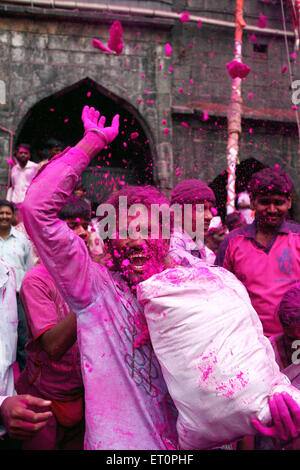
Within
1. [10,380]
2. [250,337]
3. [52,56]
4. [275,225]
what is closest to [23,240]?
[275,225]

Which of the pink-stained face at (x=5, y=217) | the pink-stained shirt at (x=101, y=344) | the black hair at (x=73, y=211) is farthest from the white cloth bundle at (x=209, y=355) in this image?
the pink-stained face at (x=5, y=217)

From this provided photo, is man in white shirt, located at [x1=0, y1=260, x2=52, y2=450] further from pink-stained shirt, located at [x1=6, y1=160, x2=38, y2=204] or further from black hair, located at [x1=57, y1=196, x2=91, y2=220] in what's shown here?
pink-stained shirt, located at [x1=6, y1=160, x2=38, y2=204]

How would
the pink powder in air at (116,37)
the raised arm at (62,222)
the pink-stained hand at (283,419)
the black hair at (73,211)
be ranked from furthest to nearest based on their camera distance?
1. the pink powder in air at (116,37)
2. the black hair at (73,211)
3. the raised arm at (62,222)
4. the pink-stained hand at (283,419)

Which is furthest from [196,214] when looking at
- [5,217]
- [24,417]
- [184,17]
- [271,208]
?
[184,17]

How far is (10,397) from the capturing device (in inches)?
60.4

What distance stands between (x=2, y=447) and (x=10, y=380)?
0.95 ft

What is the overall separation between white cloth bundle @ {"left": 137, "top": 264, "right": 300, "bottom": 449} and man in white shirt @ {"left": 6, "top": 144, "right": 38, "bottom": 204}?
6594mm

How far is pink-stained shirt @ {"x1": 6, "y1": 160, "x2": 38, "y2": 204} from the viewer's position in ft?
25.6

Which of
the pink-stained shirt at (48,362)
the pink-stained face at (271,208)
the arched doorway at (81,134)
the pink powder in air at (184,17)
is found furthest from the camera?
the arched doorway at (81,134)

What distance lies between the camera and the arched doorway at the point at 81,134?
35.0 ft

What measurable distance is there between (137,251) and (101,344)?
0.33m

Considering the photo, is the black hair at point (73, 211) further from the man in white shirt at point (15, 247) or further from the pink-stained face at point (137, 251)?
the man in white shirt at point (15, 247)

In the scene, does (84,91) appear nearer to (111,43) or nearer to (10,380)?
(111,43)

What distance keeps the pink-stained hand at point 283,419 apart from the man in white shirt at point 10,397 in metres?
0.62
